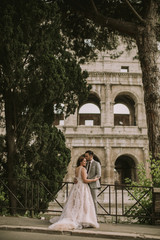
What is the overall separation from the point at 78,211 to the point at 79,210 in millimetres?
27

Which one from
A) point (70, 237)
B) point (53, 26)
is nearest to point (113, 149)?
point (53, 26)

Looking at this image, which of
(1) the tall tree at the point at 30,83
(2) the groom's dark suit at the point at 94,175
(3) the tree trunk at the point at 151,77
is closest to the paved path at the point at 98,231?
(2) the groom's dark suit at the point at 94,175

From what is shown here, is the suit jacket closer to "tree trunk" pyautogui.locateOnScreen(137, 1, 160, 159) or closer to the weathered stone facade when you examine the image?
"tree trunk" pyautogui.locateOnScreen(137, 1, 160, 159)

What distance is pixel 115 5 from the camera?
8.62 meters

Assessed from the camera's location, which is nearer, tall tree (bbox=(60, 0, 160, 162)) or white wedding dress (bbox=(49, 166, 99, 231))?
white wedding dress (bbox=(49, 166, 99, 231))

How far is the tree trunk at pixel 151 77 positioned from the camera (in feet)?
22.6

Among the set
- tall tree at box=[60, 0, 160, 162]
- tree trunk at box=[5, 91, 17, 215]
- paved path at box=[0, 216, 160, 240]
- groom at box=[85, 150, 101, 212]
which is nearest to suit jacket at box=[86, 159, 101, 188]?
groom at box=[85, 150, 101, 212]

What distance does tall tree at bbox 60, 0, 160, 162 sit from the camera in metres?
7.13

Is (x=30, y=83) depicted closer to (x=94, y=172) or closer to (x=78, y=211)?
(x=94, y=172)

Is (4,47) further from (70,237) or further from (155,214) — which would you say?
(155,214)

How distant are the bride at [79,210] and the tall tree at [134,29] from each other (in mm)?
2543

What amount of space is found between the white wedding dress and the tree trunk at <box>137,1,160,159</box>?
2440mm

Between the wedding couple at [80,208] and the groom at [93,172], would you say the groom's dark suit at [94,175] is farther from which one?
the wedding couple at [80,208]

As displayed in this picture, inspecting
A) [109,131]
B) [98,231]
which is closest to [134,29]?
[98,231]
